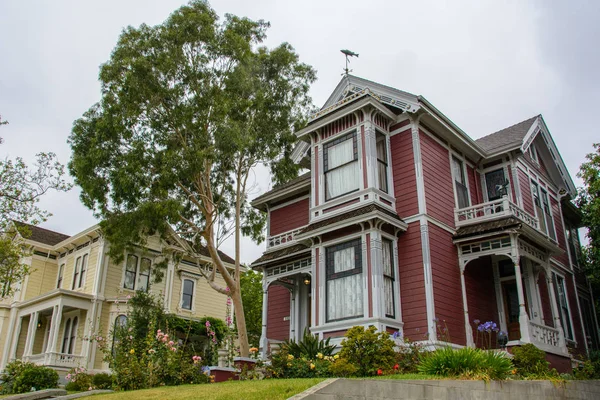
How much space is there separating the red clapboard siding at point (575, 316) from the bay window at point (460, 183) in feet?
20.8

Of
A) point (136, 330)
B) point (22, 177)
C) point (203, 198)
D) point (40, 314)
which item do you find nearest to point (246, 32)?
point (203, 198)

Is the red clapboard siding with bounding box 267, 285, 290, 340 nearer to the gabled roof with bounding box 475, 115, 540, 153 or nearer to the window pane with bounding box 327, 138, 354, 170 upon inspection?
the window pane with bounding box 327, 138, 354, 170

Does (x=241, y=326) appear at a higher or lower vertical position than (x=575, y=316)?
lower

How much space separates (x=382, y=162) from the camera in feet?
53.5

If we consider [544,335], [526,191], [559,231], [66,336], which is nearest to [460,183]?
[526,191]

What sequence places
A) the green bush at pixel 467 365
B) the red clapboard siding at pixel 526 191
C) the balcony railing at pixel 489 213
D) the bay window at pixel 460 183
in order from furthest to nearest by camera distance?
the red clapboard siding at pixel 526 191 < the bay window at pixel 460 183 < the balcony railing at pixel 489 213 < the green bush at pixel 467 365

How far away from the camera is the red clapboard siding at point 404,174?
50.9ft

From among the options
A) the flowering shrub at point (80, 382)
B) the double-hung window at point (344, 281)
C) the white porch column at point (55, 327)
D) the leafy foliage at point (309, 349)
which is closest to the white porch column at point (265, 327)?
the double-hung window at point (344, 281)

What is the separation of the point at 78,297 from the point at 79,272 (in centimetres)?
263

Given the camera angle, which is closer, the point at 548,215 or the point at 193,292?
the point at 548,215

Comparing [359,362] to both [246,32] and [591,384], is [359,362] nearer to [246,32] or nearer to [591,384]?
[591,384]

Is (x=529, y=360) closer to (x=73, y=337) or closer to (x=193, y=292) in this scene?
(x=193, y=292)

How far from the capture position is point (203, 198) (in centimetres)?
1895

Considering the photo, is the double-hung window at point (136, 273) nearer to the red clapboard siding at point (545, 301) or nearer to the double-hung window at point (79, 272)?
the double-hung window at point (79, 272)
